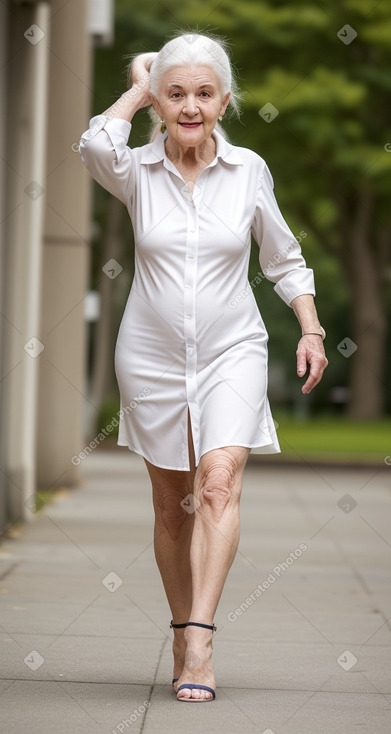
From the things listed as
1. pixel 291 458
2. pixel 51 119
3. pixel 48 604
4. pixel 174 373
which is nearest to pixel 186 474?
pixel 174 373

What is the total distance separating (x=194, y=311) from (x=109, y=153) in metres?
0.58

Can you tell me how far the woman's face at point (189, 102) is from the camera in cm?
465

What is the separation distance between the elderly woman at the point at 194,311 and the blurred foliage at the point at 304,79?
21.2 m

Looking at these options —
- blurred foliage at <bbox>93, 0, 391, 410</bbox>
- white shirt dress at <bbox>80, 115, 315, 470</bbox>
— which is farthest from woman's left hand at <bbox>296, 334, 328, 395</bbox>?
blurred foliage at <bbox>93, 0, 391, 410</bbox>

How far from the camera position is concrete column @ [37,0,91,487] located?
14609mm

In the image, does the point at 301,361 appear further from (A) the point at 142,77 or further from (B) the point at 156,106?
(A) the point at 142,77

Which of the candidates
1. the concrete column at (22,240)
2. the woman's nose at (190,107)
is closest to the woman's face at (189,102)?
the woman's nose at (190,107)

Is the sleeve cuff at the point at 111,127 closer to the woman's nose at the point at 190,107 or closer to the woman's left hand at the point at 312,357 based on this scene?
the woman's nose at the point at 190,107

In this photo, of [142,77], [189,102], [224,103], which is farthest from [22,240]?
[189,102]

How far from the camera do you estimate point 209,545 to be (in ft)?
15.2

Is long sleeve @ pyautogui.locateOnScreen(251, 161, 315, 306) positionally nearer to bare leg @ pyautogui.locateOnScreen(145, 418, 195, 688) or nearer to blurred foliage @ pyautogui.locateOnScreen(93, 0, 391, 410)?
bare leg @ pyautogui.locateOnScreen(145, 418, 195, 688)

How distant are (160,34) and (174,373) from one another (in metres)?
27.1

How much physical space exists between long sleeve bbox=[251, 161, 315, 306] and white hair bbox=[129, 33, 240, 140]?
0.35 metres

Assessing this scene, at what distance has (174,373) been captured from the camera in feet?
15.6
